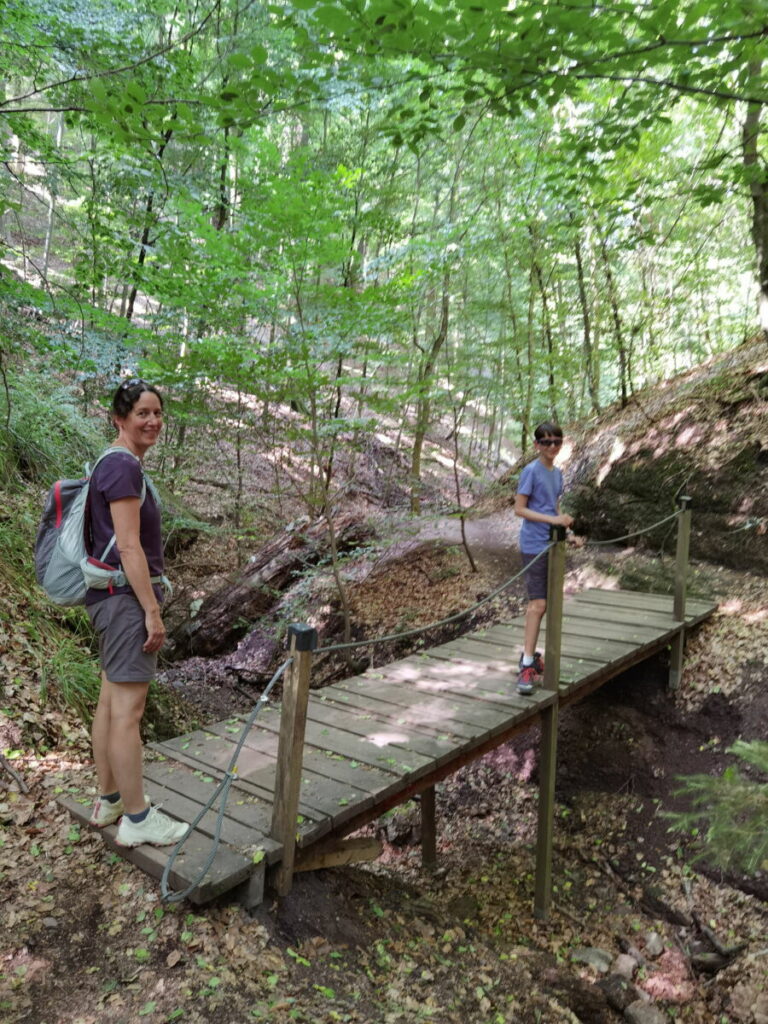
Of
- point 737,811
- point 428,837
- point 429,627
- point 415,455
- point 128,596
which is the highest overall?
point 415,455

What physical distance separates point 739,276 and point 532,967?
544 inches

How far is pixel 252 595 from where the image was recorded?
959cm

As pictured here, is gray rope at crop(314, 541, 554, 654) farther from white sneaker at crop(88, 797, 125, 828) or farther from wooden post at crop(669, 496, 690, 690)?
wooden post at crop(669, 496, 690, 690)

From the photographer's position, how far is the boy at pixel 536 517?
4816 millimetres

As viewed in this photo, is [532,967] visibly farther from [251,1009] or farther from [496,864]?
[251,1009]

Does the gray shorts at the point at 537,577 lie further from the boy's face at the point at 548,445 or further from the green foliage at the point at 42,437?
the green foliage at the point at 42,437

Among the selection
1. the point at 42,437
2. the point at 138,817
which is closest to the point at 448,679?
the point at 138,817

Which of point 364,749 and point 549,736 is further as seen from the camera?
point 549,736

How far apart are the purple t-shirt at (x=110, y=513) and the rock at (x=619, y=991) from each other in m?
4.02

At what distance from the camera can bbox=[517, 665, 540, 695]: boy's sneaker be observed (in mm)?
4883

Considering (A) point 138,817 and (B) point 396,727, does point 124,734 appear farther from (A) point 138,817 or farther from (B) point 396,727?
(B) point 396,727

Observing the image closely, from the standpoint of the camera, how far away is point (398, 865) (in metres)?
5.98

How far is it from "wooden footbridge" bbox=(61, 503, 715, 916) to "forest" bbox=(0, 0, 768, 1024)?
243mm

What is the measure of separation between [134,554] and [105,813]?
1421 mm
